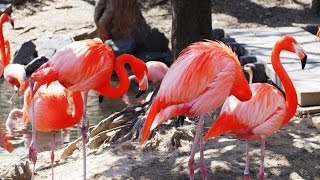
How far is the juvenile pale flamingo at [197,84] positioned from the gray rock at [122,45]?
22.0ft

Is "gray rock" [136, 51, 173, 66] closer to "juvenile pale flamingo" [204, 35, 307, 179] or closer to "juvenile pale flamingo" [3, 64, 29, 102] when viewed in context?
"juvenile pale flamingo" [3, 64, 29, 102]

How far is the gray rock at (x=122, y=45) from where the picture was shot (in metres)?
10.5

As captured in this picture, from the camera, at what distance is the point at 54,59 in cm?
424

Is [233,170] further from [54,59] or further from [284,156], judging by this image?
[54,59]

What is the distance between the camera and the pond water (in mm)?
6836

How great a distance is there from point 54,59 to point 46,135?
307cm

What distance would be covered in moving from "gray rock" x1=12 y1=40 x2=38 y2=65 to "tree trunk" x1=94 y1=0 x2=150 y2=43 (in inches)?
48.9

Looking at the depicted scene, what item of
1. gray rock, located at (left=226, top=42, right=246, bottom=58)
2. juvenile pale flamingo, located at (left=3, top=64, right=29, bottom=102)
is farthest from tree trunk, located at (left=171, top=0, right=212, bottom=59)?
juvenile pale flamingo, located at (left=3, top=64, right=29, bottom=102)

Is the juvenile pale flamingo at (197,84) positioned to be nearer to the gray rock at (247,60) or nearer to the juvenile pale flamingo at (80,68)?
the juvenile pale flamingo at (80,68)

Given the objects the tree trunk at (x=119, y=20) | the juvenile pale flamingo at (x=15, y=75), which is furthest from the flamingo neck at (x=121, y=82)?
the tree trunk at (x=119, y=20)

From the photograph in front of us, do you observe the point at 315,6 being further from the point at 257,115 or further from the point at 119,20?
the point at 257,115

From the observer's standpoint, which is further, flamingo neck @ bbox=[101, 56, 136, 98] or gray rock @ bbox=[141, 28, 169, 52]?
gray rock @ bbox=[141, 28, 169, 52]

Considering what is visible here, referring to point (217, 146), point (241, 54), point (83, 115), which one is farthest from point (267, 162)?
point (241, 54)

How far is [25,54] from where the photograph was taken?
10.7 m
